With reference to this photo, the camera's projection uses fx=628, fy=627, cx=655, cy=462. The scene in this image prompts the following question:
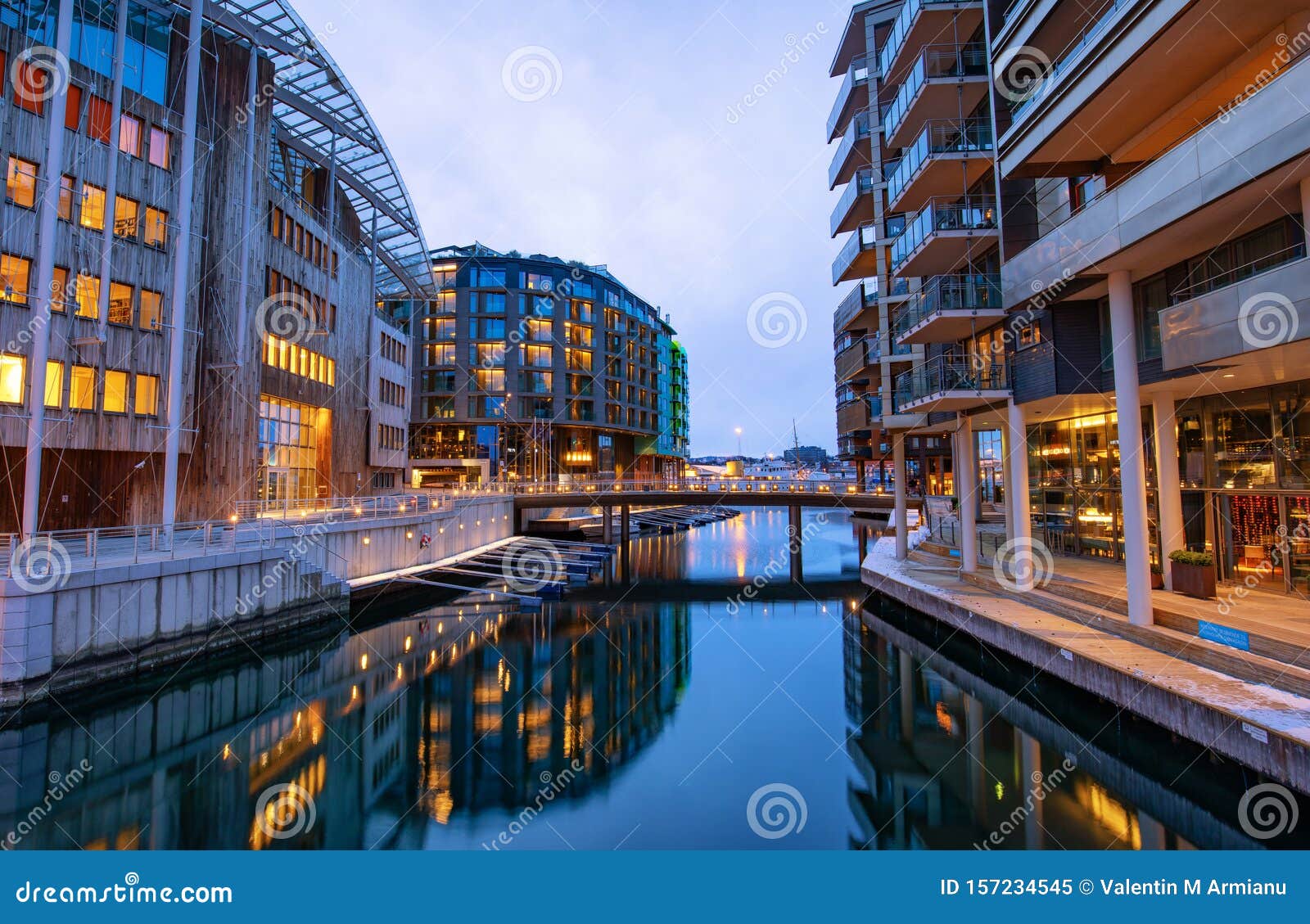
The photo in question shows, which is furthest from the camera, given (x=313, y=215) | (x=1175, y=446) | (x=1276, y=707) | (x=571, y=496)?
(x=571, y=496)

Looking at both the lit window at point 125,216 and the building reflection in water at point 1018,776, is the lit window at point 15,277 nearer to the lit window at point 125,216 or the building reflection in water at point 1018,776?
the lit window at point 125,216

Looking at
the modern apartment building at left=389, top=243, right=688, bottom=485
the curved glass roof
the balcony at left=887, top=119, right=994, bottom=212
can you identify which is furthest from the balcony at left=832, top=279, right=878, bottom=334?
the modern apartment building at left=389, top=243, right=688, bottom=485

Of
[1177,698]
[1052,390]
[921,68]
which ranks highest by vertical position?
[921,68]

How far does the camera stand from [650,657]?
19.2 metres

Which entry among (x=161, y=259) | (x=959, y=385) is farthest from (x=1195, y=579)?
(x=161, y=259)

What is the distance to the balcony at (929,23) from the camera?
19766 mm

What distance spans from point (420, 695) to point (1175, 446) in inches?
771

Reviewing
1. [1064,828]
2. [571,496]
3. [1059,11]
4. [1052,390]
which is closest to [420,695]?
[1064,828]

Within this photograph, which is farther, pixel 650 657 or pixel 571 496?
pixel 571 496

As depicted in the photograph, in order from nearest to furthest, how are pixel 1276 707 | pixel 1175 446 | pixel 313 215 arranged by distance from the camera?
1. pixel 1276 707
2. pixel 1175 446
3. pixel 313 215

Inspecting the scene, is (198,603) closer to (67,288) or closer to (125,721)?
(125,721)

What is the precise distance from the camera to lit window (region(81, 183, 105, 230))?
1902 cm

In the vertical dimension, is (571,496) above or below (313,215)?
below

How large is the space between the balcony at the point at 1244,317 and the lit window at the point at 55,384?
27.5 m
